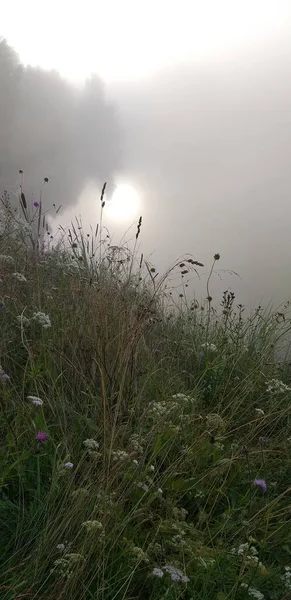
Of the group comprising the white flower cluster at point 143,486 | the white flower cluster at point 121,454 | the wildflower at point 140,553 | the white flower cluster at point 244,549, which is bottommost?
the wildflower at point 140,553

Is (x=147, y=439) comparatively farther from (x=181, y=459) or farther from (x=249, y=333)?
(x=249, y=333)

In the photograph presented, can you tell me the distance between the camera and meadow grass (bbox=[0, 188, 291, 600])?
1876 mm

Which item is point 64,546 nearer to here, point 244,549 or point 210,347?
point 244,549

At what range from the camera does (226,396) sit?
3645mm

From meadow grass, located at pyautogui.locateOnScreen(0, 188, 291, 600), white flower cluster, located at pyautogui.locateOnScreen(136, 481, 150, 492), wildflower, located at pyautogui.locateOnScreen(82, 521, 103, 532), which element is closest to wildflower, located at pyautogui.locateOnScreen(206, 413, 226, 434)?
meadow grass, located at pyautogui.locateOnScreen(0, 188, 291, 600)

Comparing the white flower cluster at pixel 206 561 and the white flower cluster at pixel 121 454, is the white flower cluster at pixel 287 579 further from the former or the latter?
the white flower cluster at pixel 121 454

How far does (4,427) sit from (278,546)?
4.61ft

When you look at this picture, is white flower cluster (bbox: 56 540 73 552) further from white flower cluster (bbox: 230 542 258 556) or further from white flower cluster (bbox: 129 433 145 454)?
white flower cluster (bbox: 230 542 258 556)

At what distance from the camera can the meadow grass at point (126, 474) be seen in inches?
73.9

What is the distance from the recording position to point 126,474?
2154 mm

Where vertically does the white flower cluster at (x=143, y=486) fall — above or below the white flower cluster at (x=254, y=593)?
above

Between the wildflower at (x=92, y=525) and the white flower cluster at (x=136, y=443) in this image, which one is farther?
the white flower cluster at (x=136, y=443)

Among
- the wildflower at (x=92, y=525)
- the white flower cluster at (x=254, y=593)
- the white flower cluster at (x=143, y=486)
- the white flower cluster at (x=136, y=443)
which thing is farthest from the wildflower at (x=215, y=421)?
the wildflower at (x=92, y=525)

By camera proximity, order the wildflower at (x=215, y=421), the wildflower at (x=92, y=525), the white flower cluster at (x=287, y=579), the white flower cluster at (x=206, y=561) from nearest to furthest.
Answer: the wildflower at (x=92, y=525)
the white flower cluster at (x=206, y=561)
the white flower cluster at (x=287, y=579)
the wildflower at (x=215, y=421)
